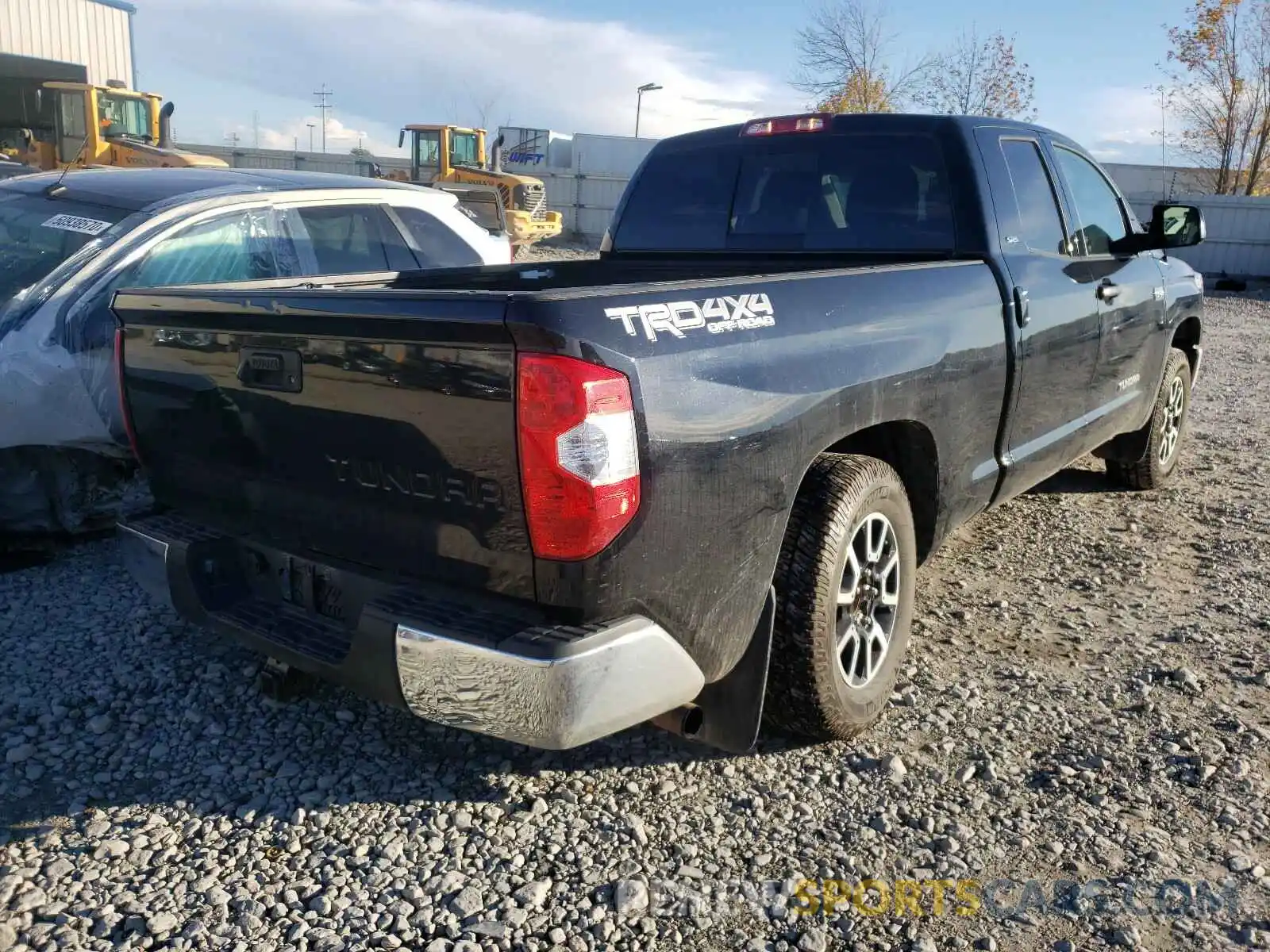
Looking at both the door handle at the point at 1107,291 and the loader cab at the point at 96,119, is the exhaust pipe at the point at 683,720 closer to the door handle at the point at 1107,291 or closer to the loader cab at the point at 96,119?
the door handle at the point at 1107,291

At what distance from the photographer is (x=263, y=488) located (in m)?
2.97

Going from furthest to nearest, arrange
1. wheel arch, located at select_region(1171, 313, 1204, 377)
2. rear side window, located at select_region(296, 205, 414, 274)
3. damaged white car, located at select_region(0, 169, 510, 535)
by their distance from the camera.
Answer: wheel arch, located at select_region(1171, 313, 1204, 377)
rear side window, located at select_region(296, 205, 414, 274)
damaged white car, located at select_region(0, 169, 510, 535)

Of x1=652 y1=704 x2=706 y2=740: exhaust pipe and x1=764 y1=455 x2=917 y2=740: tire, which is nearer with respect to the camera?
x1=652 y1=704 x2=706 y2=740: exhaust pipe

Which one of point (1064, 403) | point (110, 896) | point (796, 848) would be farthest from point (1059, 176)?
point (110, 896)

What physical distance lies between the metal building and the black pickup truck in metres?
28.3

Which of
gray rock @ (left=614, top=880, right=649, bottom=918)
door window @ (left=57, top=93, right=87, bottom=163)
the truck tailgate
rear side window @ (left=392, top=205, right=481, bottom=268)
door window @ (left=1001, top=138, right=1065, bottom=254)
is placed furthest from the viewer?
door window @ (left=57, top=93, right=87, bottom=163)

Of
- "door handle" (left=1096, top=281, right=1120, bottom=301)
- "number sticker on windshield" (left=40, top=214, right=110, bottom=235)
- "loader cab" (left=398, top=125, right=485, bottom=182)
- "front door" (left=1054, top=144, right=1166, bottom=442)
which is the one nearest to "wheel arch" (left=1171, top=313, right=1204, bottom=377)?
"front door" (left=1054, top=144, right=1166, bottom=442)

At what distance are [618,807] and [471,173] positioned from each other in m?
23.4

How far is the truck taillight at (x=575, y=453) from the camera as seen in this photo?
2266 millimetres

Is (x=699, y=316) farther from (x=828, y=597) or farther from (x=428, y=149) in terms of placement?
(x=428, y=149)

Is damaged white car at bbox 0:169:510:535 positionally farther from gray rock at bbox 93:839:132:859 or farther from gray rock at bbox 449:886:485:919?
gray rock at bbox 449:886:485:919

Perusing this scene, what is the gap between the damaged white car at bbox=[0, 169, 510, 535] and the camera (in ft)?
14.6

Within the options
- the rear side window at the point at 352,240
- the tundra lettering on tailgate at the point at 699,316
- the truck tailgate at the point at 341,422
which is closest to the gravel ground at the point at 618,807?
the truck tailgate at the point at 341,422

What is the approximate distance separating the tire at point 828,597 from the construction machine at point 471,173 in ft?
66.5
